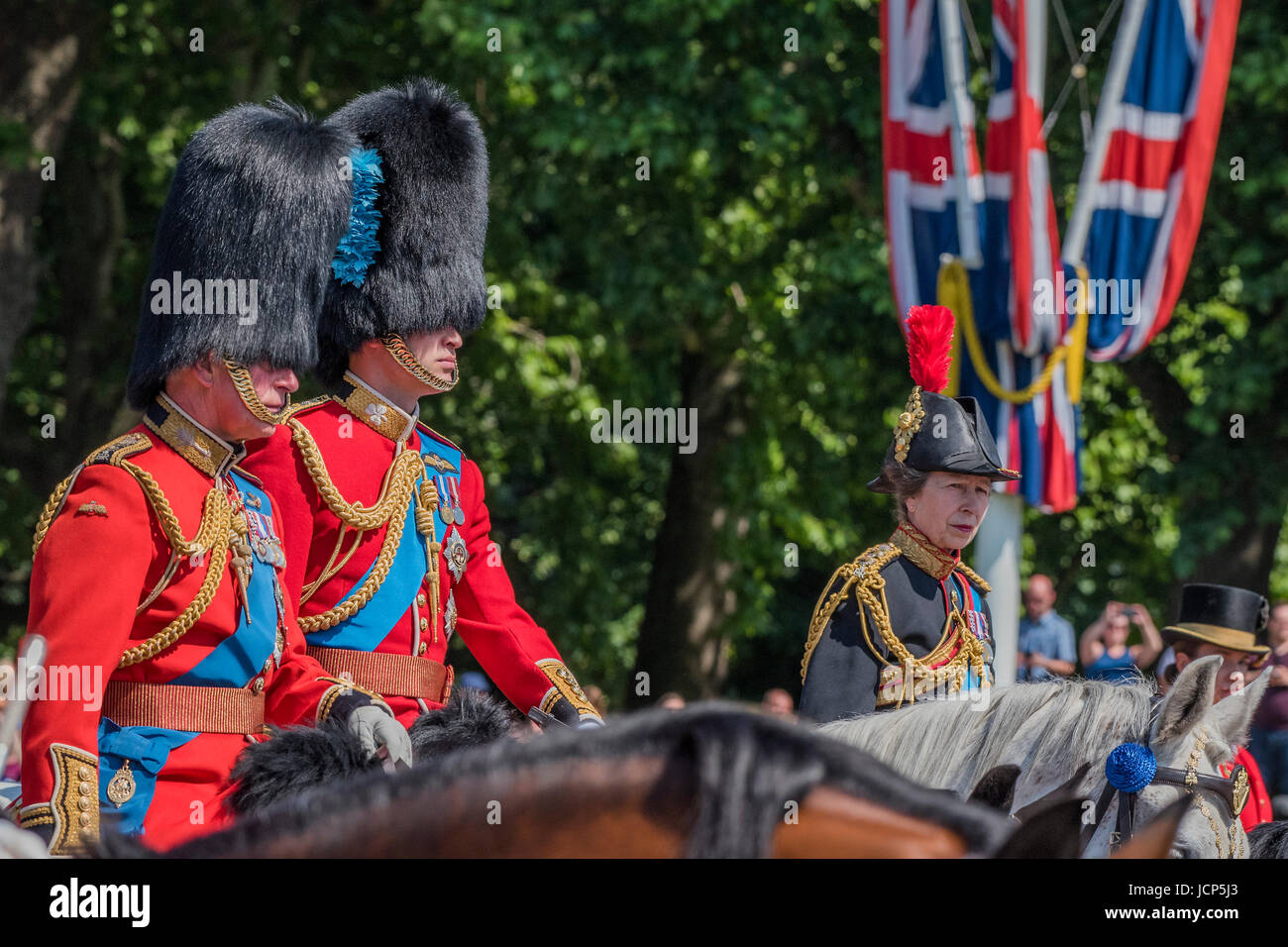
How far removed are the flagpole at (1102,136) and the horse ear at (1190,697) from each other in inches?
180

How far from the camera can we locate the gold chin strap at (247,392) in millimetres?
3025

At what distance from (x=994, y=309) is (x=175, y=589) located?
5.03 meters

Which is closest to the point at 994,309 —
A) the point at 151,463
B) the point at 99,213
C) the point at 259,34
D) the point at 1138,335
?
the point at 1138,335

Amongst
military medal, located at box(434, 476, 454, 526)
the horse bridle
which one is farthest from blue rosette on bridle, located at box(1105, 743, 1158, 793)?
military medal, located at box(434, 476, 454, 526)

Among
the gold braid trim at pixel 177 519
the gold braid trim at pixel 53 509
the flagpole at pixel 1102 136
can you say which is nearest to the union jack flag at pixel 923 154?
the flagpole at pixel 1102 136

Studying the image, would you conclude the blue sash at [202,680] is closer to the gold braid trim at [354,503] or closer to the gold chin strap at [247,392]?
the gold chin strap at [247,392]

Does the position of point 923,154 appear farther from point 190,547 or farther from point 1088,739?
point 190,547

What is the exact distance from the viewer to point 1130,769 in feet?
9.75

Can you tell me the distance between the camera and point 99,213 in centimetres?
1169

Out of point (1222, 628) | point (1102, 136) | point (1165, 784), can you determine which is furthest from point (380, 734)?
point (1102, 136)

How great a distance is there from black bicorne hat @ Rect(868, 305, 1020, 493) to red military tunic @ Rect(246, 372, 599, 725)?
1013 millimetres

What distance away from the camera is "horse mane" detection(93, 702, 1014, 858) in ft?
4.66

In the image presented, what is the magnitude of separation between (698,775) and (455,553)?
2564 millimetres
